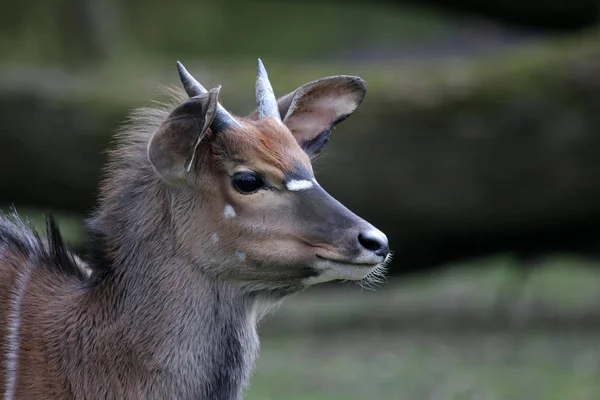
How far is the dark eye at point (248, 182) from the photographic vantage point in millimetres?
4309

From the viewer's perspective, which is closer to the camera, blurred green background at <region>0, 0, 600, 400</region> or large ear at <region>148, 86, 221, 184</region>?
large ear at <region>148, 86, 221, 184</region>

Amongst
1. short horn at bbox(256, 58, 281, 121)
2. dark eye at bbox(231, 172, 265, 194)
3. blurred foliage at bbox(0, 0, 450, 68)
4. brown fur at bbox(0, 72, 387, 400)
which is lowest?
blurred foliage at bbox(0, 0, 450, 68)

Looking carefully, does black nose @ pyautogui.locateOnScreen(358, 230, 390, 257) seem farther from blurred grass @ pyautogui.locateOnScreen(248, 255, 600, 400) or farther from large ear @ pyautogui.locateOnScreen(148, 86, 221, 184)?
blurred grass @ pyautogui.locateOnScreen(248, 255, 600, 400)

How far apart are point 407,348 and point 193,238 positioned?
225 inches

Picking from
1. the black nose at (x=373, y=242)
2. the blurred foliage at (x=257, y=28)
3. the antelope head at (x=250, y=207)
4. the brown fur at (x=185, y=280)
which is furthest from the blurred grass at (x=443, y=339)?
the blurred foliage at (x=257, y=28)

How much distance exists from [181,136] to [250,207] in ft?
1.24

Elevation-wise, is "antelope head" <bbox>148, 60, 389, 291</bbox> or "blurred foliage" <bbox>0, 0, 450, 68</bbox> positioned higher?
"antelope head" <bbox>148, 60, 389, 291</bbox>

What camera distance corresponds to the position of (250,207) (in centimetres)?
429

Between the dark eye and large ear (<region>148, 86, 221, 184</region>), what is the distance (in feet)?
0.64

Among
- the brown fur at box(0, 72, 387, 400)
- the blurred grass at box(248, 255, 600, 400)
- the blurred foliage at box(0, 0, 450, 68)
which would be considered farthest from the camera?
the blurred foliage at box(0, 0, 450, 68)

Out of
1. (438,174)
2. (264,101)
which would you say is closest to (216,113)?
(264,101)

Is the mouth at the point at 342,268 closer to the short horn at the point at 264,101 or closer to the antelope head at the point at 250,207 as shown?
the antelope head at the point at 250,207

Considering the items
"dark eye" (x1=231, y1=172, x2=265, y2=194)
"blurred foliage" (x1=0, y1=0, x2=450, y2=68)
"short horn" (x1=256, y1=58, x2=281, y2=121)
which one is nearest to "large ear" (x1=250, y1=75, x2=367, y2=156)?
"short horn" (x1=256, y1=58, x2=281, y2=121)

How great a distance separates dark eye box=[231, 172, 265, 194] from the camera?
4309 mm
